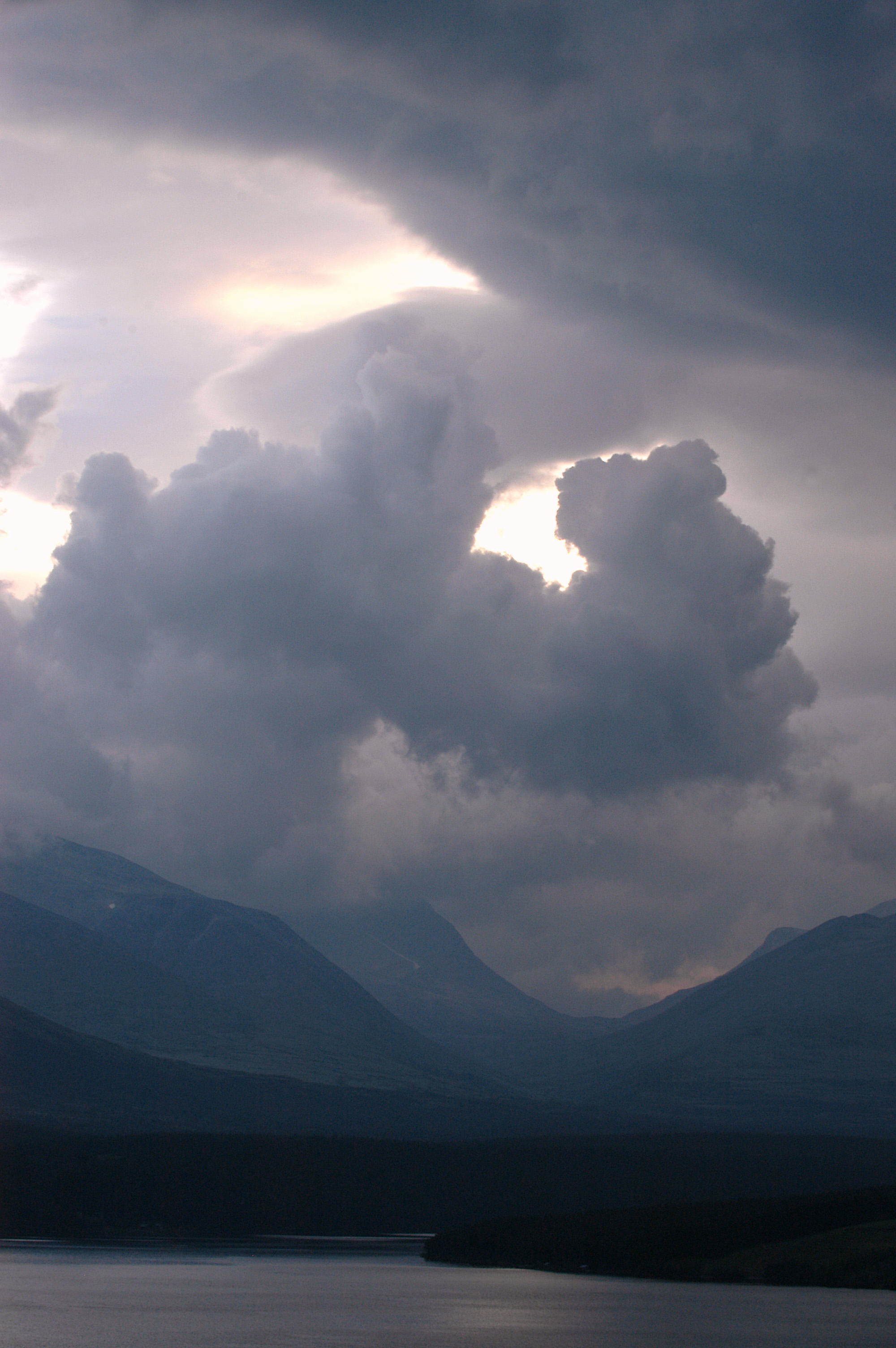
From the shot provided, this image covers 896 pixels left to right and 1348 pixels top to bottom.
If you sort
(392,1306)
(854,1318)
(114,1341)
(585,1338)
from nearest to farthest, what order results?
(114,1341) → (585,1338) → (854,1318) → (392,1306)

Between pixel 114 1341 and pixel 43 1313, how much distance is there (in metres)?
27.3

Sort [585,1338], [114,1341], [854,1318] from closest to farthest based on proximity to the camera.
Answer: [114,1341] < [585,1338] < [854,1318]

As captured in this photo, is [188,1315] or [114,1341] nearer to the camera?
[114,1341]

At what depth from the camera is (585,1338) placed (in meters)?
158

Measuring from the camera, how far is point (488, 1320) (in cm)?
17700

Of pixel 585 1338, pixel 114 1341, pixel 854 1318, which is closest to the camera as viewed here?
pixel 114 1341

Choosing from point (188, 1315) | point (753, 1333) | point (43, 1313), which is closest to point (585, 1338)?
point (753, 1333)

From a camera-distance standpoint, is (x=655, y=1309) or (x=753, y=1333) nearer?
(x=753, y=1333)

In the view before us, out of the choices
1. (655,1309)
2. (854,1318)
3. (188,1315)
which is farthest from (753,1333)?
(188,1315)

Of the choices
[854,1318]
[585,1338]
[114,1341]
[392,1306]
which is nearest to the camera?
[114,1341]

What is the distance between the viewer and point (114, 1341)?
147 metres

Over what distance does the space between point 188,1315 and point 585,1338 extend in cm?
4750

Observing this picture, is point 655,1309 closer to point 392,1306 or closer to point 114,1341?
point 392,1306

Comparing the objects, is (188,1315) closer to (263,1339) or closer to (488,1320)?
(263,1339)
